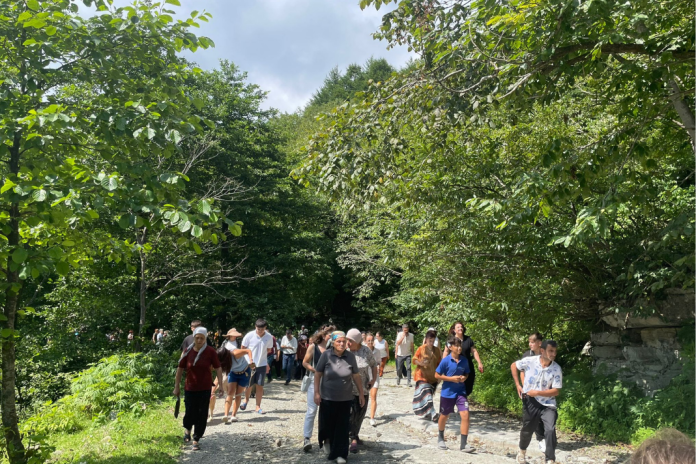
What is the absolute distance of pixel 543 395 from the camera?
21.2 ft

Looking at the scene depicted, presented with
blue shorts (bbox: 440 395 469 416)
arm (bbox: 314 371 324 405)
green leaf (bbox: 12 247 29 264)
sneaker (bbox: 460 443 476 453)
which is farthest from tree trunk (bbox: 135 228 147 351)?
sneaker (bbox: 460 443 476 453)

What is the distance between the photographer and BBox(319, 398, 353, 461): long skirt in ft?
21.3

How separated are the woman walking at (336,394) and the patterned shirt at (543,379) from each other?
7.43 ft

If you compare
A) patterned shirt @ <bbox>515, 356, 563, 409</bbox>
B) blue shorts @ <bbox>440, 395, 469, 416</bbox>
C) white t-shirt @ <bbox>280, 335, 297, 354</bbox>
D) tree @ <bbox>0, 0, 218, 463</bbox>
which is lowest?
blue shorts @ <bbox>440, 395, 469, 416</bbox>

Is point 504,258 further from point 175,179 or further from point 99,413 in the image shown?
point 99,413

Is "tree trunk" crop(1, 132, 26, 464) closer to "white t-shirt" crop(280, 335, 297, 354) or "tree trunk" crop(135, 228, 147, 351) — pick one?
"tree trunk" crop(135, 228, 147, 351)

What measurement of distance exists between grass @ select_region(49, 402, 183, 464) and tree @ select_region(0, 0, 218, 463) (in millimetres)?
1159

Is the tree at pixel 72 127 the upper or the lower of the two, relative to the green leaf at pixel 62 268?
upper

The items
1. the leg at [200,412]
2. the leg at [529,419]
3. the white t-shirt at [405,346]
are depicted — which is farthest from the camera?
the white t-shirt at [405,346]

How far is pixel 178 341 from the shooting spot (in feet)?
57.4

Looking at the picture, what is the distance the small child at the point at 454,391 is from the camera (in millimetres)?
7512

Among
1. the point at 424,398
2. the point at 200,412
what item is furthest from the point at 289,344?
the point at 200,412

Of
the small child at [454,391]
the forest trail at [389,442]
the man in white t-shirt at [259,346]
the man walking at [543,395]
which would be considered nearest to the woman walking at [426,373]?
the forest trail at [389,442]

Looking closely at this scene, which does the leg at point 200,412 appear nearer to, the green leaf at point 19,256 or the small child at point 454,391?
the small child at point 454,391
